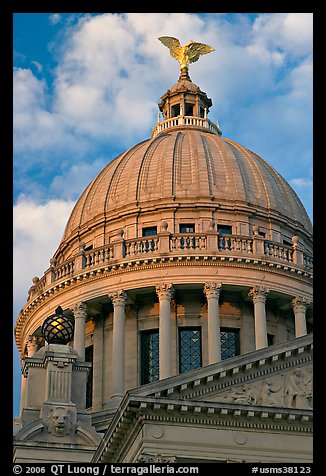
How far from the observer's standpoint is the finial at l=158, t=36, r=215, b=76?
77125 millimetres

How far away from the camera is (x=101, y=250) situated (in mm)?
61688

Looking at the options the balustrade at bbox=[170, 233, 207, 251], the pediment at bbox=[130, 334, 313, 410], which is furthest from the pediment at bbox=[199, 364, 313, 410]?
the balustrade at bbox=[170, 233, 207, 251]

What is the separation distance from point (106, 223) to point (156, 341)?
721cm

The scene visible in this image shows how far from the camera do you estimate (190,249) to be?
60.0m

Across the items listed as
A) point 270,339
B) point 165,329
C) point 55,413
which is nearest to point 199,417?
point 55,413

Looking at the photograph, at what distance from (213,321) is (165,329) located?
2.35m

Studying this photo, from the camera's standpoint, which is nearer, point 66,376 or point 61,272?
point 66,376

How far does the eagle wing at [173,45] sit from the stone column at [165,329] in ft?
73.8

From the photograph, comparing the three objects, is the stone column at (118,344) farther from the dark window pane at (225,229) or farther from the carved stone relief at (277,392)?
the carved stone relief at (277,392)

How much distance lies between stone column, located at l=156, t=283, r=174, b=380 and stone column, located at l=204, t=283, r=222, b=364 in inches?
73.4

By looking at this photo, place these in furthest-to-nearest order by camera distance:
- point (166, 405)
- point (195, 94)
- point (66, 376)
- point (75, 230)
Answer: point (195, 94) → point (75, 230) → point (66, 376) → point (166, 405)

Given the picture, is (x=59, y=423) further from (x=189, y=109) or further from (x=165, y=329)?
(x=189, y=109)
